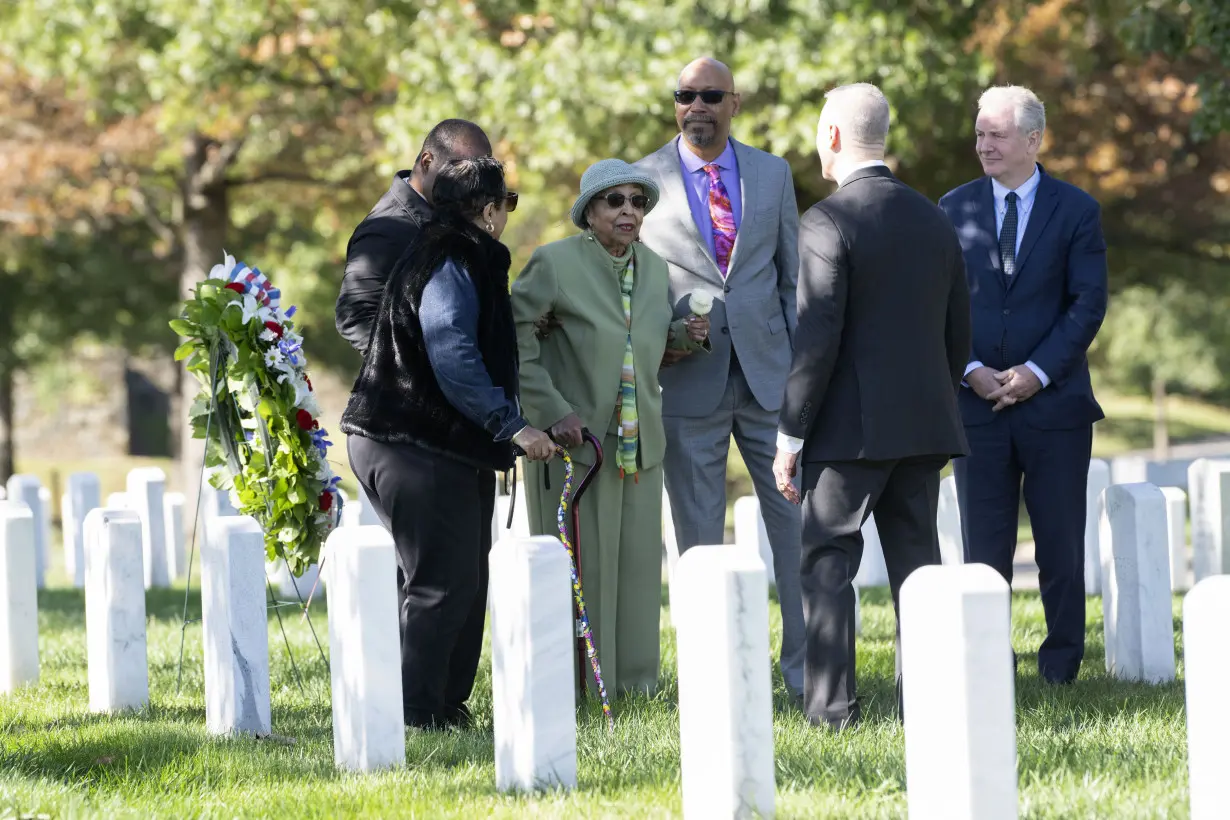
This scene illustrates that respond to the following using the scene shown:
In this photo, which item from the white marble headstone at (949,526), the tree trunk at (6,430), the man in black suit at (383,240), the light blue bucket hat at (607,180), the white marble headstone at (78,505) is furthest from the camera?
the tree trunk at (6,430)

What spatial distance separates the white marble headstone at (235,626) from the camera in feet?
17.1

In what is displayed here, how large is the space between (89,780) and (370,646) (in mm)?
987

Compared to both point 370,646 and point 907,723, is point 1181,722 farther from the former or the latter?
point 370,646

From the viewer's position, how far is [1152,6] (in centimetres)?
1049

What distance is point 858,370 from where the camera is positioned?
5055mm

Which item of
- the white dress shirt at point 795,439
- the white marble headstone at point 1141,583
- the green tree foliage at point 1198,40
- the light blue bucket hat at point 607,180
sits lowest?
the white marble headstone at point 1141,583

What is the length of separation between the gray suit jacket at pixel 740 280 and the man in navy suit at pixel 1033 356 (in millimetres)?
701

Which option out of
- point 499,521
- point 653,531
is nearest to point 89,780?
point 653,531

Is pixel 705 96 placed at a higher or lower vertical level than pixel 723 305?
higher

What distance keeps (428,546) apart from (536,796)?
1.33m

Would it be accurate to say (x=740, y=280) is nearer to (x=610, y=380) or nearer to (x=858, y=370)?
(x=610, y=380)

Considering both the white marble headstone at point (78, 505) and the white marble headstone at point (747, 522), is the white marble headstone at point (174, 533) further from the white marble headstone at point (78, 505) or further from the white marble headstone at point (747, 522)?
the white marble headstone at point (747, 522)

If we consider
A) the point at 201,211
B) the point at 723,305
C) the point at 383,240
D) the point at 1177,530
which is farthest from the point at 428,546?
the point at 201,211

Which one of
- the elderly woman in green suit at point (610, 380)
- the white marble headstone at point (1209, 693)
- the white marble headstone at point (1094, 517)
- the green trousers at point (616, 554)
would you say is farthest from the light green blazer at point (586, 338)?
the white marble headstone at point (1094, 517)
